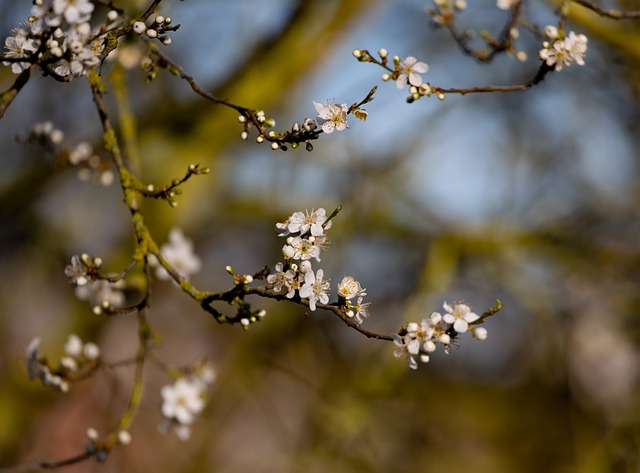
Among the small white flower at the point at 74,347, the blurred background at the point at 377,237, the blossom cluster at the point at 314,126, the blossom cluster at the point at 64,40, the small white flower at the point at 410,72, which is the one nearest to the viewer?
the blossom cluster at the point at 64,40

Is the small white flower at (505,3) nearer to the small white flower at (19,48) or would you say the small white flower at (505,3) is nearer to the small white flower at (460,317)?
the small white flower at (460,317)

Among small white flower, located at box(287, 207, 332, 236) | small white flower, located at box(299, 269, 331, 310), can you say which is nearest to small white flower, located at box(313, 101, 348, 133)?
small white flower, located at box(287, 207, 332, 236)

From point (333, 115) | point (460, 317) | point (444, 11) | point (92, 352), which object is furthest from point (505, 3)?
point (92, 352)

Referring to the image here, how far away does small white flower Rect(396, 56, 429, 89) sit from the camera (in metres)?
1.36

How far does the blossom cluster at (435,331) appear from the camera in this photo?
1335 mm

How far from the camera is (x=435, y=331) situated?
4.47 feet

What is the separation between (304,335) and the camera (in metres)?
4.75

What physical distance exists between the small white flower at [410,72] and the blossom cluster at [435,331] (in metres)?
0.47

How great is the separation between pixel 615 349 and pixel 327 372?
7.98 feet

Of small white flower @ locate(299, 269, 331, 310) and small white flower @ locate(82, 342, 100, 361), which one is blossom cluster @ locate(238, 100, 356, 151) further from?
small white flower @ locate(82, 342, 100, 361)

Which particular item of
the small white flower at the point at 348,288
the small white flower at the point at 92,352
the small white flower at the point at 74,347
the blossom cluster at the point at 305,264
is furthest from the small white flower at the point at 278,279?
the small white flower at the point at 74,347

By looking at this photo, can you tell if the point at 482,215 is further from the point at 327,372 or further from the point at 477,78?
the point at 327,372

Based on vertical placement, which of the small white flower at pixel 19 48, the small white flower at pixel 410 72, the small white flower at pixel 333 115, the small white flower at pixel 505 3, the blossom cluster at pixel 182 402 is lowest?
the blossom cluster at pixel 182 402

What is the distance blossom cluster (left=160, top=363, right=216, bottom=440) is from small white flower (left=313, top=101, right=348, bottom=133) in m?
1.01
